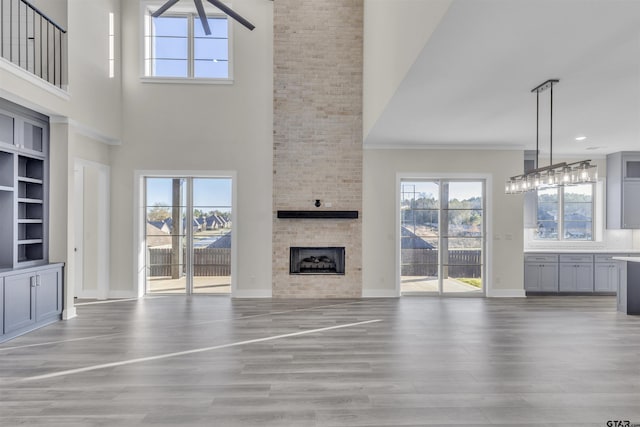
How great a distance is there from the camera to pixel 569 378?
3.54 meters

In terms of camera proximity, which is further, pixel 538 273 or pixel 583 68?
pixel 538 273

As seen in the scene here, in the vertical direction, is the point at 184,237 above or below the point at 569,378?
above

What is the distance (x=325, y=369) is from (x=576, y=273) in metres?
6.31

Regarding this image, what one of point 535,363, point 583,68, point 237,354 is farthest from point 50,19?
point 535,363

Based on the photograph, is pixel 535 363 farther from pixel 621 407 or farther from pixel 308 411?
pixel 308 411

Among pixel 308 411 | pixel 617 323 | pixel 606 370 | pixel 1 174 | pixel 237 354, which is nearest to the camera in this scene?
pixel 308 411

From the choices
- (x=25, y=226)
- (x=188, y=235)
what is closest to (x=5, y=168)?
(x=25, y=226)

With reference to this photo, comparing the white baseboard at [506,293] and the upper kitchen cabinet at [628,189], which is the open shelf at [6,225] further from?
the upper kitchen cabinet at [628,189]

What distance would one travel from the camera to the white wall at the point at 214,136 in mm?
7191

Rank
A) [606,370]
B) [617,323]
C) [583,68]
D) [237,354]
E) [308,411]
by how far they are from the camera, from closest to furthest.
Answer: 1. [308,411]
2. [583,68]
3. [606,370]
4. [237,354]
5. [617,323]

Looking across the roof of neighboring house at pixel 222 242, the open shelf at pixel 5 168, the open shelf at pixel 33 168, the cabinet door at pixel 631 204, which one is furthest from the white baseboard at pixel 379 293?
the open shelf at pixel 5 168

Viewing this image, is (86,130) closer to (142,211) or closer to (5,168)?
(5,168)

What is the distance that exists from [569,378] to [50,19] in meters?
7.51

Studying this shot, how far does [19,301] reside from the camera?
4.82 metres
